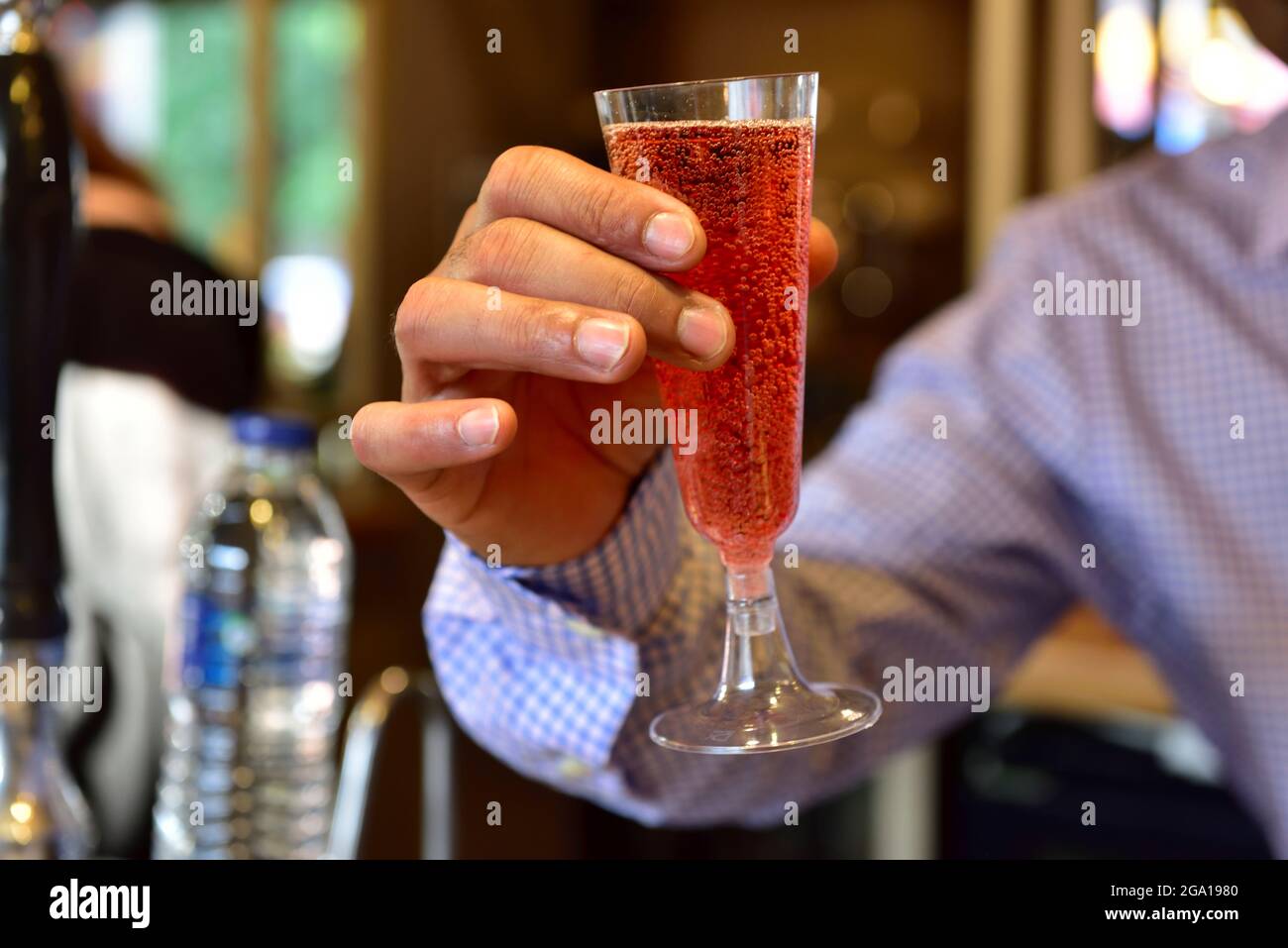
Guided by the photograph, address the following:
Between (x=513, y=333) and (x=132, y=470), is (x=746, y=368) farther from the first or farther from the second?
(x=132, y=470)

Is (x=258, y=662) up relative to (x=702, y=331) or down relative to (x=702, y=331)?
down

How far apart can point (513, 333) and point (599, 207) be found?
6 cm

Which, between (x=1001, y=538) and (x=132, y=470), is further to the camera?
(x=132, y=470)

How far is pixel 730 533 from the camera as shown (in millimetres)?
585

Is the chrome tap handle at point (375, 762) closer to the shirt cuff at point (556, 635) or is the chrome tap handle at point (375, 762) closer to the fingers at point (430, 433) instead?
the shirt cuff at point (556, 635)

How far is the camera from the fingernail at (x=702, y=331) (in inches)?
20.1

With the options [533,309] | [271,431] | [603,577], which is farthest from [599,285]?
[271,431]

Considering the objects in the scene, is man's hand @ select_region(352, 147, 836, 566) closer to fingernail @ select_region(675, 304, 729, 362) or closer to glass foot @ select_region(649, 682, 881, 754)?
fingernail @ select_region(675, 304, 729, 362)

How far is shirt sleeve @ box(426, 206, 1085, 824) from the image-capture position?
2.49 ft

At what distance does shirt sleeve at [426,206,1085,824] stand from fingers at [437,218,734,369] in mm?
174

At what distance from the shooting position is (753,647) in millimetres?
565

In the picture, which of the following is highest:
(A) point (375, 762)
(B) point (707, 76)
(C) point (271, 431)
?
(B) point (707, 76)

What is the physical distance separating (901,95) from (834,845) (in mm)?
1806

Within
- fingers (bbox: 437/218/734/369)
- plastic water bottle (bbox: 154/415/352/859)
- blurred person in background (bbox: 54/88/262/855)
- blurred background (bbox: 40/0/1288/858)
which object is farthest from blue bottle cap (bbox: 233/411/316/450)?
blurred background (bbox: 40/0/1288/858)
